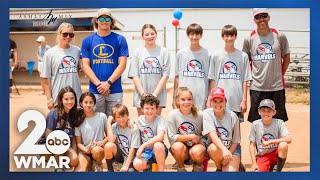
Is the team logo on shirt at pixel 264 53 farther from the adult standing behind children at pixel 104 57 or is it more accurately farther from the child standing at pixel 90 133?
the child standing at pixel 90 133

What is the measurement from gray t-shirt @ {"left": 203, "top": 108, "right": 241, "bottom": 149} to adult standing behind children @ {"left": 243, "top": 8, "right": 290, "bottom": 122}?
0.20 metres

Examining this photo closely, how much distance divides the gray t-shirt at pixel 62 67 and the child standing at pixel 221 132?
4.48 feet

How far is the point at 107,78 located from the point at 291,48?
1910mm

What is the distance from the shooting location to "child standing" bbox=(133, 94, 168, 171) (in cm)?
626

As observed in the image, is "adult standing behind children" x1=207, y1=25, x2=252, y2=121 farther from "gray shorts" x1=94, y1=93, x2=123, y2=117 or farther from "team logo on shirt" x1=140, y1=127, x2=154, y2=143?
"gray shorts" x1=94, y1=93, x2=123, y2=117

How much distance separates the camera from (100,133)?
6359mm

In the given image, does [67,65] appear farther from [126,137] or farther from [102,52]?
[126,137]

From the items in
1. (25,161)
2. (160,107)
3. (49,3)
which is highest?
(49,3)

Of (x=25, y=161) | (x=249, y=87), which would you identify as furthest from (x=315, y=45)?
(x=25, y=161)

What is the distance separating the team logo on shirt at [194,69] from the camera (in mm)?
6359

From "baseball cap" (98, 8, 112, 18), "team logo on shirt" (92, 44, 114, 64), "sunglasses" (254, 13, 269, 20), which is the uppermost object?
"baseball cap" (98, 8, 112, 18)

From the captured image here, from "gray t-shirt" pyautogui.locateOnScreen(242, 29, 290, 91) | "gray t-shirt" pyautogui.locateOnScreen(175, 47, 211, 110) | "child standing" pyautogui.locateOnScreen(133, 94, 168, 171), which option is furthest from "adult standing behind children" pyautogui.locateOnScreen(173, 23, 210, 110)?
"gray t-shirt" pyautogui.locateOnScreen(242, 29, 290, 91)

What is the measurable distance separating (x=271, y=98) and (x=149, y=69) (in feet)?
4.24

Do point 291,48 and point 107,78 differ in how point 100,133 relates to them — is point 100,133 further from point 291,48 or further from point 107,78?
point 291,48
